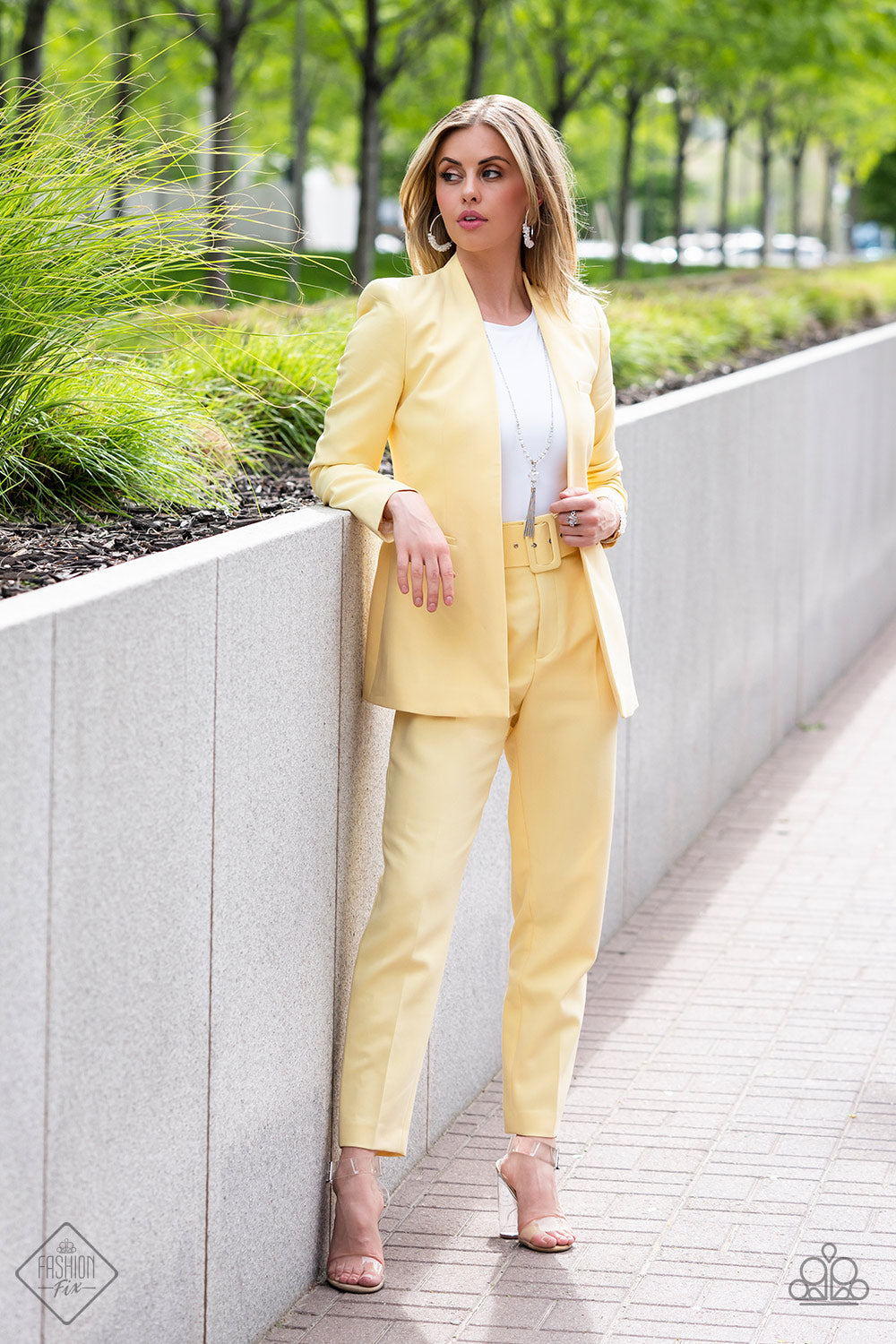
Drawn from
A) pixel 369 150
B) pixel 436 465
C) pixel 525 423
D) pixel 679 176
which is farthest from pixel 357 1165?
pixel 679 176

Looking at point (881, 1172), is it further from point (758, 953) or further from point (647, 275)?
point (647, 275)

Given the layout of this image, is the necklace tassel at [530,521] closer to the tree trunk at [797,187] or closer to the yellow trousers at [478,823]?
the yellow trousers at [478,823]

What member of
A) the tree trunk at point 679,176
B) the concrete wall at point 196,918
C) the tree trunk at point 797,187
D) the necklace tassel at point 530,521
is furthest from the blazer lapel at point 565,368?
the tree trunk at point 797,187

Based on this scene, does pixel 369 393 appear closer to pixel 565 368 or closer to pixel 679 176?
pixel 565 368

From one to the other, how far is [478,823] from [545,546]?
60cm

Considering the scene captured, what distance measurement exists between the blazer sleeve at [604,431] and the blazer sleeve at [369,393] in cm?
53

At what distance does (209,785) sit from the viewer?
3135 millimetres

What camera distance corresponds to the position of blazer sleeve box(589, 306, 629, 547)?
3883 mm

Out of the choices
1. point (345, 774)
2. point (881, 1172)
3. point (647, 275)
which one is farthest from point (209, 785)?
point (647, 275)

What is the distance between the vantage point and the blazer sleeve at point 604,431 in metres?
3.88

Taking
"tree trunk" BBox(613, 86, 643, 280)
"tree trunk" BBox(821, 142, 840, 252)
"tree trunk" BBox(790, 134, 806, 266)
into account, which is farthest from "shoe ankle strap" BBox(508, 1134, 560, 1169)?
"tree trunk" BBox(821, 142, 840, 252)

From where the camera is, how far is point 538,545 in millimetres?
3619

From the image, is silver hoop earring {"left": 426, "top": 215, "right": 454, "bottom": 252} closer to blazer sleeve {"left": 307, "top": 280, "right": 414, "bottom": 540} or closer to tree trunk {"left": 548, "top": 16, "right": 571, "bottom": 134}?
blazer sleeve {"left": 307, "top": 280, "right": 414, "bottom": 540}

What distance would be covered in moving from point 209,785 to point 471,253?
1.31m
